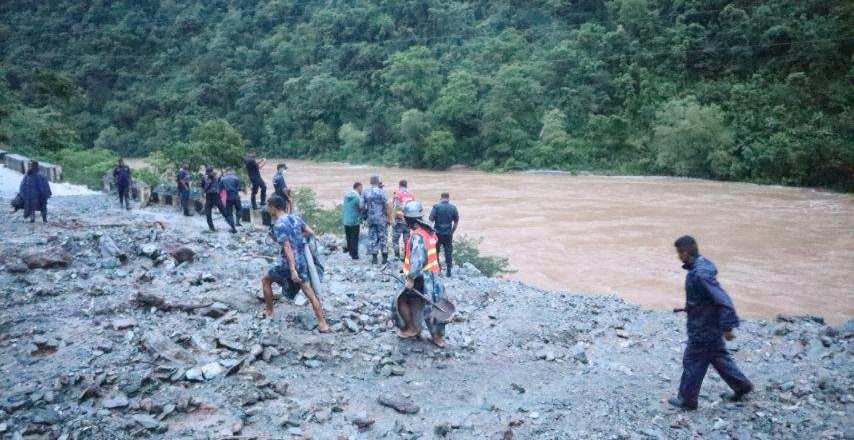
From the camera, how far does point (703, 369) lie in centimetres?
484

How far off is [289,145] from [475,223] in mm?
35102

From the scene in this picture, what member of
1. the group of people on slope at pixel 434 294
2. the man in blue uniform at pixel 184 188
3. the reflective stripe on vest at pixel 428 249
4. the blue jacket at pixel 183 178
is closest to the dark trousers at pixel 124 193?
the man in blue uniform at pixel 184 188

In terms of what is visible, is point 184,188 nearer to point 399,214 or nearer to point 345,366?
point 399,214

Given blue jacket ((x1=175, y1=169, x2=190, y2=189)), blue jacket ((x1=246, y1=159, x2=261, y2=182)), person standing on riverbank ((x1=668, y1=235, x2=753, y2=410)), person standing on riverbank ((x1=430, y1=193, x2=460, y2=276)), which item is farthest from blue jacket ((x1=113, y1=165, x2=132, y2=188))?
person standing on riverbank ((x1=668, y1=235, x2=753, y2=410))

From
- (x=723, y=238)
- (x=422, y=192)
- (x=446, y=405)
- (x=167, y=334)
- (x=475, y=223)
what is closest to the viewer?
(x=446, y=405)

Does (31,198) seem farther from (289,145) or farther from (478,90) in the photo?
(289,145)

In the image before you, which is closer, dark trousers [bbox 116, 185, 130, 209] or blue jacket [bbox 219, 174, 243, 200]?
blue jacket [bbox 219, 174, 243, 200]

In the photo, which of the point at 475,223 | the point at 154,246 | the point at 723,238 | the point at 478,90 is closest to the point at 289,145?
the point at 478,90

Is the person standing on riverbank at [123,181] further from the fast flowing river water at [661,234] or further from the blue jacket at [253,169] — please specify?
the fast flowing river water at [661,234]

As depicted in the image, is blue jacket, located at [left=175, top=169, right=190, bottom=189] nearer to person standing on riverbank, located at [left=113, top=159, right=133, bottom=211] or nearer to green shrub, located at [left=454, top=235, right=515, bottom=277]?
person standing on riverbank, located at [left=113, top=159, right=133, bottom=211]

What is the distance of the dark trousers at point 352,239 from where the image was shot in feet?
32.9

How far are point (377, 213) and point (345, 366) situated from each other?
4.18 m

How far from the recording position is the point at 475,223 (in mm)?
20031

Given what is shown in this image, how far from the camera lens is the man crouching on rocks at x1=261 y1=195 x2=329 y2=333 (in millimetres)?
5801
